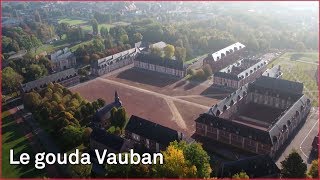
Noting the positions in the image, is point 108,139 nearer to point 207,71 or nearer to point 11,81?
point 11,81

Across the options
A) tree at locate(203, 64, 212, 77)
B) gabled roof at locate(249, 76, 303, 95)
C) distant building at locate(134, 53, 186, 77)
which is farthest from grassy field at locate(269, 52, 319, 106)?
distant building at locate(134, 53, 186, 77)

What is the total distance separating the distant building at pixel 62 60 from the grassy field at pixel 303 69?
69803mm

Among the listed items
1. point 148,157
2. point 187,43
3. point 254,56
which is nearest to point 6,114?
point 148,157

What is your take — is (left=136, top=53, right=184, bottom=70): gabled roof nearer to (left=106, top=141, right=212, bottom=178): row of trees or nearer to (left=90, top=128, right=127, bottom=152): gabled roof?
(left=90, top=128, right=127, bottom=152): gabled roof

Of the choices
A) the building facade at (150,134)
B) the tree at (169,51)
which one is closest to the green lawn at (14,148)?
the building facade at (150,134)

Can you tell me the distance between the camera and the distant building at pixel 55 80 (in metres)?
97.8

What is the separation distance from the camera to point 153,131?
69688mm

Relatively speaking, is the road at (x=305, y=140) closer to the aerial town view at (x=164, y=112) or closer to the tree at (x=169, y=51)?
the aerial town view at (x=164, y=112)

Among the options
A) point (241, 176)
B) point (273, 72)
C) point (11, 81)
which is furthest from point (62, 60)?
point (241, 176)

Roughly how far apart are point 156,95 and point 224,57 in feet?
121

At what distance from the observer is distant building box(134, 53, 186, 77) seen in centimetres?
11138

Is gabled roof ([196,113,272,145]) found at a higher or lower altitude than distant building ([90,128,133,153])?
higher

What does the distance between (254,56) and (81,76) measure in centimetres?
6324

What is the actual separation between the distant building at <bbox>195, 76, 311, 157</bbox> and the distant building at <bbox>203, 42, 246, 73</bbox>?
27.7 m
